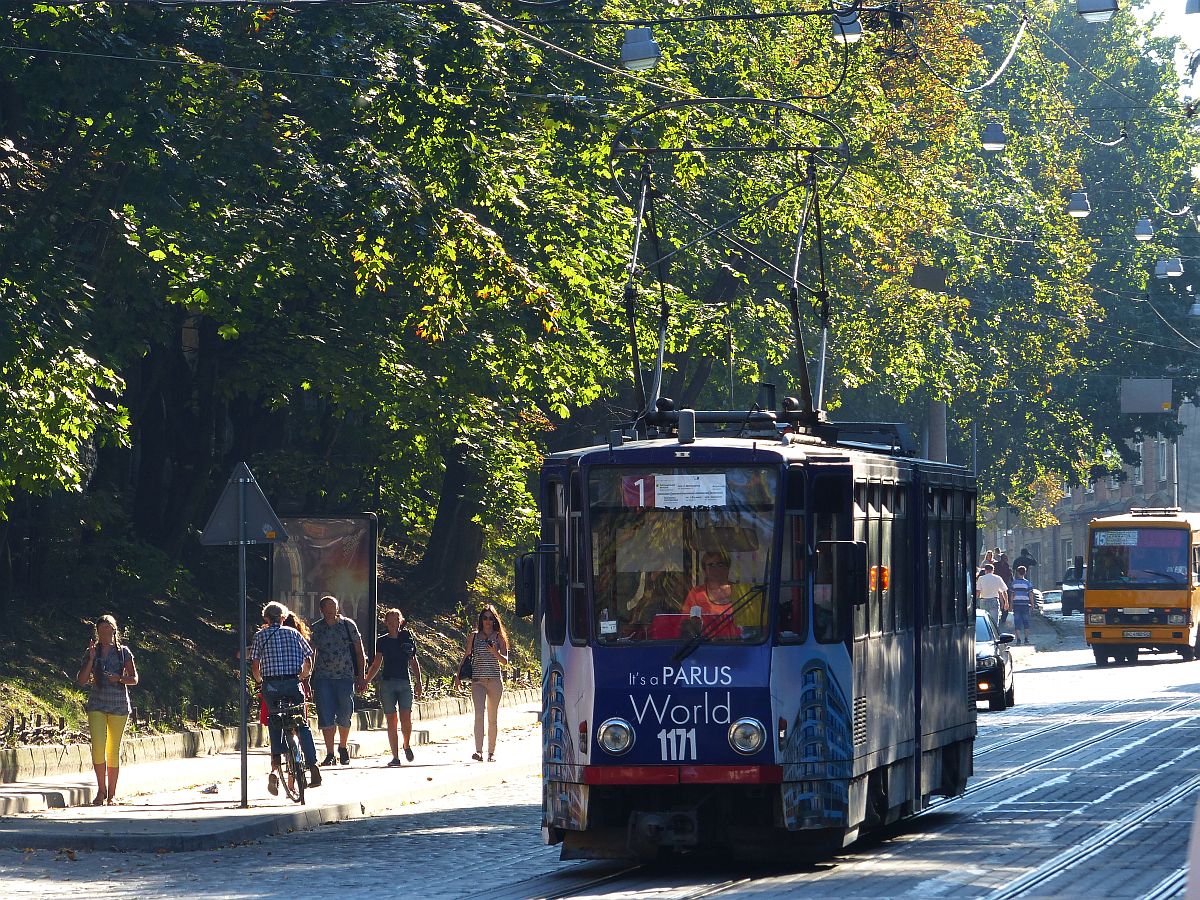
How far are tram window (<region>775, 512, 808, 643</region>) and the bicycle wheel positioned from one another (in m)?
6.36

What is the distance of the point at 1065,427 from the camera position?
58594 millimetres

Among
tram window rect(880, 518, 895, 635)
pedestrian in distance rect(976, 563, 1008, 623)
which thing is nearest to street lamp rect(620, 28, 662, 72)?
tram window rect(880, 518, 895, 635)

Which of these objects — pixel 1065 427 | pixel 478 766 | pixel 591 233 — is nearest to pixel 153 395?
pixel 591 233

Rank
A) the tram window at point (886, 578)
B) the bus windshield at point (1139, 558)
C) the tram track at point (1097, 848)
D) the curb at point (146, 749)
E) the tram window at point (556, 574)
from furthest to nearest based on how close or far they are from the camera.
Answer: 1. the bus windshield at point (1139, 558)
2. the curb at point (146, 749)
3. the tram window at point (886, 578)
4. the tram window at point (556, 574)
5. the tram track at point (1097, 848)

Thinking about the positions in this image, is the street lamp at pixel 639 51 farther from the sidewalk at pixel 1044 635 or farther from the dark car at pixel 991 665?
the sidewalk at pixel 1044 635

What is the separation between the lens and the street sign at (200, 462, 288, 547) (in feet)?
60.7

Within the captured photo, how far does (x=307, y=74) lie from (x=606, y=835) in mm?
10634

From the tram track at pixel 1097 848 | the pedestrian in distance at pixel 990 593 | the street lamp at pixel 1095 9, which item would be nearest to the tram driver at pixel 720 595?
the tram track at pixel 1097 848

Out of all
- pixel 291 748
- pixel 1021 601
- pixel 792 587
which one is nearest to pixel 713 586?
pixel 792 587

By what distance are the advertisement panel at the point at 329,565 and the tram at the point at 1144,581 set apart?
22.5m

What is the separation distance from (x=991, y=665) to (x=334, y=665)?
10.7 m

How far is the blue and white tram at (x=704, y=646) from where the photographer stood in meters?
12.9

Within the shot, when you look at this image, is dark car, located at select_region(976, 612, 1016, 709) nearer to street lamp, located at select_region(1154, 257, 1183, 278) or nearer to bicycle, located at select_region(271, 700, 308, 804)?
bicycle, located at select_region(271, 700, 308, 804)

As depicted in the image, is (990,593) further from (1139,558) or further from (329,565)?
(329,565)
